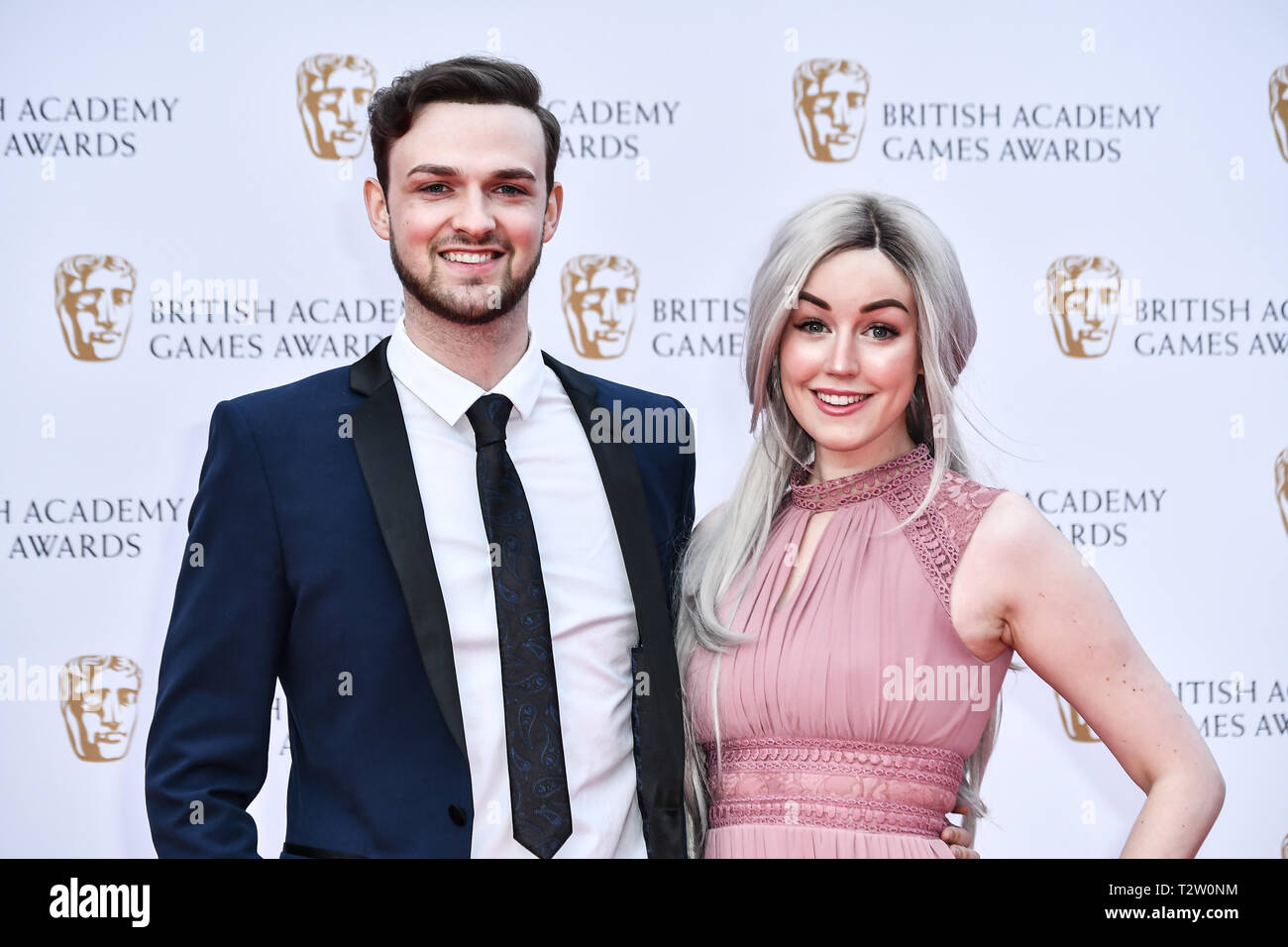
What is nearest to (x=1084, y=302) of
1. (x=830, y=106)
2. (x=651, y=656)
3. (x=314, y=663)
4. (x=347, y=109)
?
(x=830, y=106)

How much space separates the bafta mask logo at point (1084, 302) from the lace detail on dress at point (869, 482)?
1.06 metres

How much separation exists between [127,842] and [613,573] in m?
1.53

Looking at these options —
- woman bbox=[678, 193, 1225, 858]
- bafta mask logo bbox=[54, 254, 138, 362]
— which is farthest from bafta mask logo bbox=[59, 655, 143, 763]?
woman bbox=[678, 193, 1225, 858]

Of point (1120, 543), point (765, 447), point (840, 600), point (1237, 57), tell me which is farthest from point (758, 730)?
point (1237, 57)

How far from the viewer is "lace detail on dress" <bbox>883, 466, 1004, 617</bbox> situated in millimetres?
2033

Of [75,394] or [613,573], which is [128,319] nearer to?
[75,394]

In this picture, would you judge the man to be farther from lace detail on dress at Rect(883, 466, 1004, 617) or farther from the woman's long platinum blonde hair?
lace detail on dress at Rect(883, 466, 1004, 617)

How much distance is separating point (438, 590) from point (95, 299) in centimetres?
151

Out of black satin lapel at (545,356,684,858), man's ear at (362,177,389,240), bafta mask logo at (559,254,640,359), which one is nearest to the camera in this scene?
black satin lapel at (545,356,684,858)

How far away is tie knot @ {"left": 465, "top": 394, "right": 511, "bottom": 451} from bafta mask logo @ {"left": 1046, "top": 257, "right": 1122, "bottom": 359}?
158 centimetres

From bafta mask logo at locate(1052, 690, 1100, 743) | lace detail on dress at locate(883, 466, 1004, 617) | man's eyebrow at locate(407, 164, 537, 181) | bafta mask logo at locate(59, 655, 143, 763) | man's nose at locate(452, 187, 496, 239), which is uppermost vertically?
man's eyebrow at locate(407, 164, 537, 181)

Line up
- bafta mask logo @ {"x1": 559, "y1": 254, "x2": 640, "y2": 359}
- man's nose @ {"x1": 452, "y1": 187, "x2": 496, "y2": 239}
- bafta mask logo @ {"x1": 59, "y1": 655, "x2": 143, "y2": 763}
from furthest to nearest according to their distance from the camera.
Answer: bafta mask logo @ {"x1": 559, "y1": 254, "x2": 640, "y2": 359}, bafta mask logo @ {"x1": 59, "y1": 655, "x2": 143, "y2": 763}, man's nose @ {"x1": 452, "y1": 187, "x2": 496, "y2": 239}

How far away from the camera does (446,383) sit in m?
2.09

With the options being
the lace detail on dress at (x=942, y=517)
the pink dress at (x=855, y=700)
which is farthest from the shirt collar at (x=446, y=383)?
A: the lace detail on dress at (x=942, y=517)
